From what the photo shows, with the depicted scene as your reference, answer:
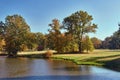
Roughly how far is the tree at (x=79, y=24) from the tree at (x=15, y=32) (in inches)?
663

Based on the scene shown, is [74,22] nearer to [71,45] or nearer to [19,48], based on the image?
[71,45]

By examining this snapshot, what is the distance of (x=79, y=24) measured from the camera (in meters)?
100

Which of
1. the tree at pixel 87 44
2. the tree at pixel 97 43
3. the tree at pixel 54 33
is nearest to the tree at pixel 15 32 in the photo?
the tree at pixel 54 33

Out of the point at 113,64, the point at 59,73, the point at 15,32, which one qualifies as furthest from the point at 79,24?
the point at 59,73

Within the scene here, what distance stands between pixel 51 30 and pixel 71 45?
877 centimetres

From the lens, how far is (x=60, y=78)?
34.0 metres

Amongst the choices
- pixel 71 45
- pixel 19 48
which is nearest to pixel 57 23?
pixel 71 45

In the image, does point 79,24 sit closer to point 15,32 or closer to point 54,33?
point 54,33

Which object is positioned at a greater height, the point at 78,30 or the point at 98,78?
the point at 78,30

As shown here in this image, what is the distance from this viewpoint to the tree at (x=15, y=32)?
103m

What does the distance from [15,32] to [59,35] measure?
1848cm

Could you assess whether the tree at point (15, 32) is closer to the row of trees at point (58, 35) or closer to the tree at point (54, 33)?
the row of trees at point (58, 35)

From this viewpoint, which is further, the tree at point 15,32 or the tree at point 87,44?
the tree at point 15,32

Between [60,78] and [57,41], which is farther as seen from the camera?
[57,41]
